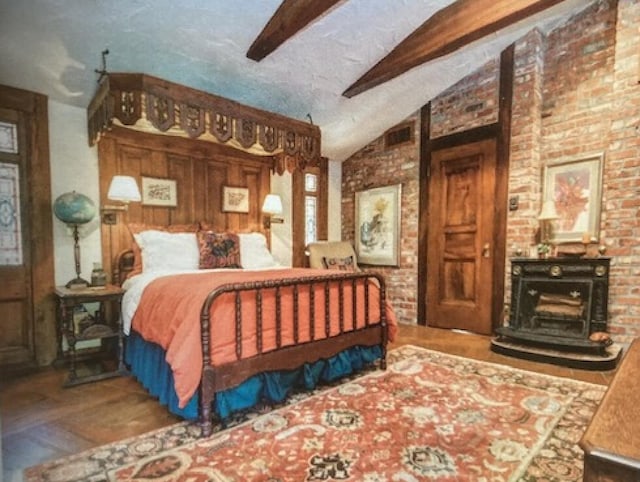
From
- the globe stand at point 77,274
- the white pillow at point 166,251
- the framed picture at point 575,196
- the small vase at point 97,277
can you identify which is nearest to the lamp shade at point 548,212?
the framed picture at point 575,196

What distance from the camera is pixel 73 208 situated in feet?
9.08

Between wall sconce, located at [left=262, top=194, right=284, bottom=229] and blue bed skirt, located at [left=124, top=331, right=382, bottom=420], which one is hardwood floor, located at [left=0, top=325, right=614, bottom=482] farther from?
wall sconce, located at [left=262, top=194, right=284, bottom=229]

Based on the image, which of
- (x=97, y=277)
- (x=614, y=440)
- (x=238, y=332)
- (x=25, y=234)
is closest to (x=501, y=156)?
(x=238, y=332)

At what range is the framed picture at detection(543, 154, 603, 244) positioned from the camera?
10.5ft

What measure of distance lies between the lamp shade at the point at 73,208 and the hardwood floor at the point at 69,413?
3.99 ft

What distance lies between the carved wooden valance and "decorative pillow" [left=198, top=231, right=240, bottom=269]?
112 centimetres

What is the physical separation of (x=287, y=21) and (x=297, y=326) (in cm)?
218

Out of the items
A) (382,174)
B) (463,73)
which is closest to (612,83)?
(463,73)

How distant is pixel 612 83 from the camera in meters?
3.13

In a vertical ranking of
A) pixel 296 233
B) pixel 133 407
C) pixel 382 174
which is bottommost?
pixel 133 407

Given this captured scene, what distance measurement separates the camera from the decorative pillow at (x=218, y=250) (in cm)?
335

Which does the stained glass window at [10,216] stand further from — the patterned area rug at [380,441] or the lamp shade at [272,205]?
the lamp shade at [272,205]

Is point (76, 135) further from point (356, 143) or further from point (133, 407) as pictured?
point (356, 143)

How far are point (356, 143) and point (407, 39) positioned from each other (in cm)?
176
